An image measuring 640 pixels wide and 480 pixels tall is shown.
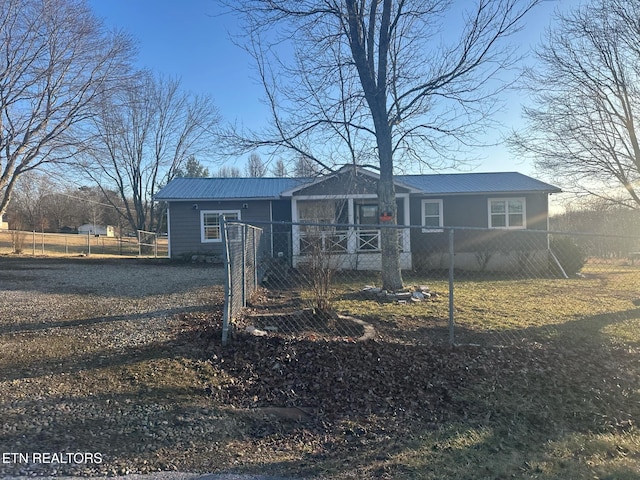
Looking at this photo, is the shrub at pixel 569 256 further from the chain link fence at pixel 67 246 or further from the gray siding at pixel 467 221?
the chain link fence at pixel 67 246

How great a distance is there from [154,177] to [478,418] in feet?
133

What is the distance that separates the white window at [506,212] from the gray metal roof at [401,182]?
542mm

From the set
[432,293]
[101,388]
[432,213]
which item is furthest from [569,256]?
[101,388]

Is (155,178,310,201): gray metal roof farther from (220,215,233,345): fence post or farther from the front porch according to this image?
(220,215,233,345): fence post

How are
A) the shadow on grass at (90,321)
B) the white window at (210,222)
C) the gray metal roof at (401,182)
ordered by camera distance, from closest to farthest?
the shadow on grass at (90,321) → the gray metal roof at (401,182) → the white window at (210,222)

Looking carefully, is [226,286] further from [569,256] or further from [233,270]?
[569,256]

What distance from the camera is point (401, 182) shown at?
15.2 meters

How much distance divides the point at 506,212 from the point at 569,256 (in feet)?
9.02

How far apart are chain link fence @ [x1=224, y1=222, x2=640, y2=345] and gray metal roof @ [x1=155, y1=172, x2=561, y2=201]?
1875mm

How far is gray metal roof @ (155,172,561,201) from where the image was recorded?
16172 millimetres

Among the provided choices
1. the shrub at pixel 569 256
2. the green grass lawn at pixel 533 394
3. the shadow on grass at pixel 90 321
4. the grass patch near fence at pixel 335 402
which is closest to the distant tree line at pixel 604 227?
the shrub at pixel 569 256

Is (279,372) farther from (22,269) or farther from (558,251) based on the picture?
(558,251)

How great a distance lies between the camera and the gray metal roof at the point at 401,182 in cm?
1617

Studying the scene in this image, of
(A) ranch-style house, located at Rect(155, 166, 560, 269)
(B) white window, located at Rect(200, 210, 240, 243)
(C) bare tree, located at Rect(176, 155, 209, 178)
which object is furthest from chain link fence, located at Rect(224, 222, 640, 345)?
(C) bare tree, located at Rect(176, 155, 209, 178)
